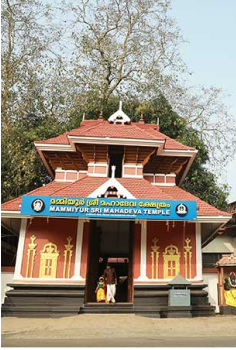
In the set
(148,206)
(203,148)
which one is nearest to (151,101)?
(203,148)

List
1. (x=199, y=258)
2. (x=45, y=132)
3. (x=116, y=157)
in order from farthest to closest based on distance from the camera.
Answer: (x=45, y=132) → (x=116, y=157) → (x=199, y=258)

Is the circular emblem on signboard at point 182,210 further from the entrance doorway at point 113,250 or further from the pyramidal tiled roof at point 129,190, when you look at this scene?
the entrance doorway at point 113,250

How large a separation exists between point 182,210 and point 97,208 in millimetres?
2601

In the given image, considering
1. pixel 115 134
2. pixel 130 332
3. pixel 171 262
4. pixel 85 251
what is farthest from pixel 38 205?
pixel 171 262

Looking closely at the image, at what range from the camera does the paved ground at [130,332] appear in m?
6.06

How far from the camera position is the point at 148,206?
10.1m

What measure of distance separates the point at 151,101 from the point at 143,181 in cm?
956

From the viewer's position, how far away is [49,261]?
10648 millimetres

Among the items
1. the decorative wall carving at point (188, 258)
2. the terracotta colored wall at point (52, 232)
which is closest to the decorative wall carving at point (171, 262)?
the decorative wall carving at point (188, 258)

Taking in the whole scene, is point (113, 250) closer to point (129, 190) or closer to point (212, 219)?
point (129, 190)

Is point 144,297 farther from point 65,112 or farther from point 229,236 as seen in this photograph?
point 65,112

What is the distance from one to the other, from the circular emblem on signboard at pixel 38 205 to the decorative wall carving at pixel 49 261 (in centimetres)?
147

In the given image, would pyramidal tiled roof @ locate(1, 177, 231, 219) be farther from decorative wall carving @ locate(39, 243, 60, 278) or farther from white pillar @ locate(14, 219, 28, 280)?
decorative wall carving @ locate(39, 243, 60, 278)

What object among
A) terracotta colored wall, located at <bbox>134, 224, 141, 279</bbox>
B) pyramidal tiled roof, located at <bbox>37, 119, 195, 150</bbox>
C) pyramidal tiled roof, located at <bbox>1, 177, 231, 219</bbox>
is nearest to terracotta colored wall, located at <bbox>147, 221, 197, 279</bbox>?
terracotta colored wall, located at <bbox>134, 224, 141, 279</bbox>
